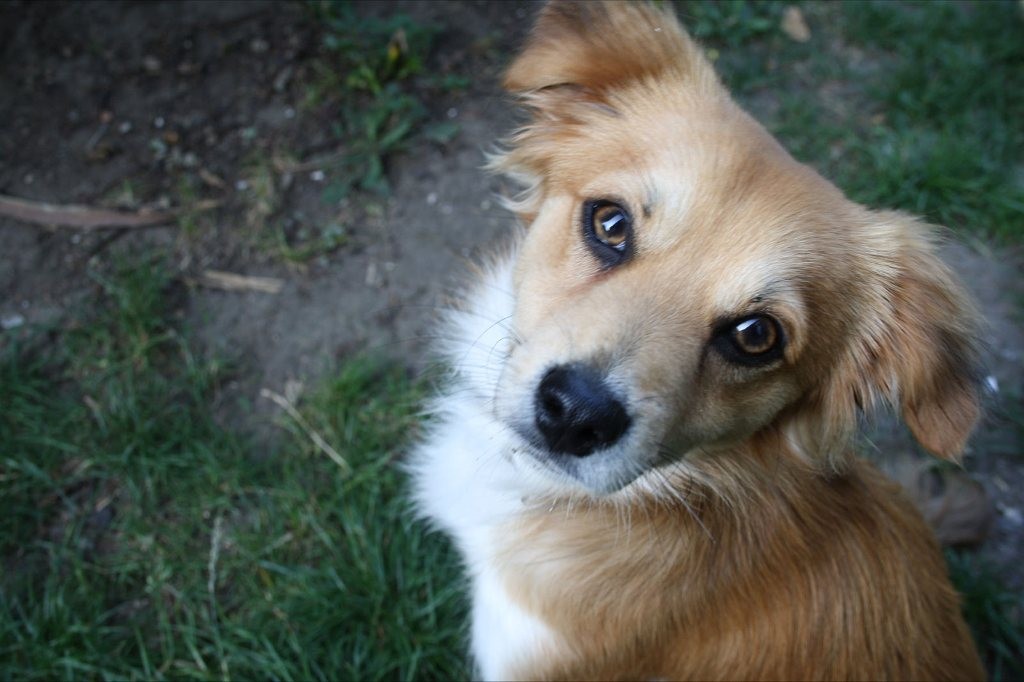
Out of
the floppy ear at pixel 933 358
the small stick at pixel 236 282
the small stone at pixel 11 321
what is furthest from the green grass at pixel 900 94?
the small stone at pixel 11 321

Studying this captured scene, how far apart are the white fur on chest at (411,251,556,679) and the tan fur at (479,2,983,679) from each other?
0.07 metres

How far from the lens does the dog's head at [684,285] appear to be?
187cm

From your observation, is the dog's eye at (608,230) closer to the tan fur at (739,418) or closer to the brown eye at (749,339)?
the tan fur at (739,418)

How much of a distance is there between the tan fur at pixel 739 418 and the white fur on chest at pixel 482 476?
7 cm

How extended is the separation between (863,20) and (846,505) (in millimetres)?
3655

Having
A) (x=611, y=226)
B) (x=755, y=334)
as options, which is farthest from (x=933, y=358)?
(x=611, y=226)

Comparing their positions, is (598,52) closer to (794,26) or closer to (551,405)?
(551,405)

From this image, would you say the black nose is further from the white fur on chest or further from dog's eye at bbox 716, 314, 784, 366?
dog's eye at bbox 716, 314, 784, 366

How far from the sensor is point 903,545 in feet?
7.54

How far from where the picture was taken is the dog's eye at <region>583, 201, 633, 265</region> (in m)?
2.06

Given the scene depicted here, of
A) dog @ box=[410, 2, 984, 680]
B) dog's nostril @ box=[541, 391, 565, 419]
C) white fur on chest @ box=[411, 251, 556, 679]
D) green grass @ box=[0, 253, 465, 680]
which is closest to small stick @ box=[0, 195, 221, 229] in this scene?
green grass @ box=[0, 253, 465, 680]

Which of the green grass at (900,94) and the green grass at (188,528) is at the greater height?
the green grass at (900,94)

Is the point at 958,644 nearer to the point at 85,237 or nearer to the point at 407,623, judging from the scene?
the point at 407,623

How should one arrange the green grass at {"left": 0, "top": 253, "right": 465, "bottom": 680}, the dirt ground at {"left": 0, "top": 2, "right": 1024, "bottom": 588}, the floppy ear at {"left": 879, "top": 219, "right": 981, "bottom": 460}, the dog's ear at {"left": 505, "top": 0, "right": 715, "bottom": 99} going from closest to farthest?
1. the floppy ear at {"left": 879, "top": 219, "right": 981, "bottom": 460}
2. the dog's ear at {"left": 505, "top": 0, "right": 715, "bottom": 99}
3. the green grass at {"left": 0, "top": 253, "right": 465, "bottom": 680}
4. the dirt ground at {"left": 0, "top": 2, "right": 1024, "bottom": 588}
